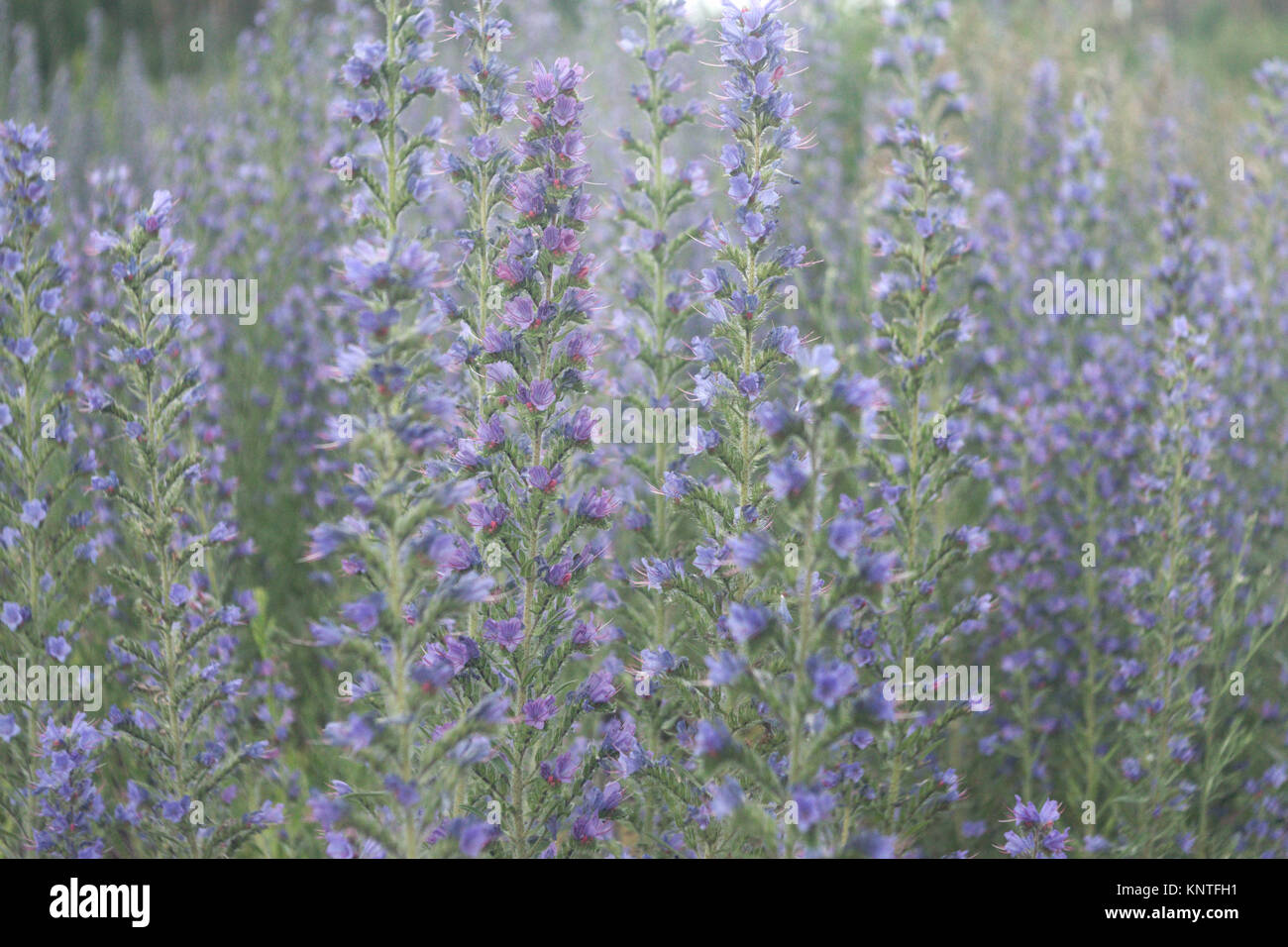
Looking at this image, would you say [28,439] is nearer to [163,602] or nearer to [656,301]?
[163,602]

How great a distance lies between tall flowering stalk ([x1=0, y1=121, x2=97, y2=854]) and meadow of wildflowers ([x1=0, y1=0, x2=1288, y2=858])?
0.06 ft

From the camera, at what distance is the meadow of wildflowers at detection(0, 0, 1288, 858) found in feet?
8.30

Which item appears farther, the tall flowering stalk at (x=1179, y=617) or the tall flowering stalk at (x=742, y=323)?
the tall flowering stalk at (x=1179, y=617)

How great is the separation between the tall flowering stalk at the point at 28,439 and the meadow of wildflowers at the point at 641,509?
18 millimetres

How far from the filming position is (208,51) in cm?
1070

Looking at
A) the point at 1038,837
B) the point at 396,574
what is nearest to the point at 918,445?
the point at 1038,837

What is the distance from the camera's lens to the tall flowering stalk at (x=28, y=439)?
358 cm

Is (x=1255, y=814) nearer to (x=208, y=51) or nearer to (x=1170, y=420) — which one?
(x=1170, y=420)

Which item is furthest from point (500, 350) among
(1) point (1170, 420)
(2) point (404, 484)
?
(1) point (1170, 420)

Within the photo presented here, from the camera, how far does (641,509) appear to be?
3828 millimetres

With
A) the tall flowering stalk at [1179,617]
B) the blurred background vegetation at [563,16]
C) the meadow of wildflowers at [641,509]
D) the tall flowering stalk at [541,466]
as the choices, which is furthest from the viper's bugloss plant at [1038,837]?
the blurred background vegetation at [563,16]

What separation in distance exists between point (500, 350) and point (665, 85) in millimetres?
1451

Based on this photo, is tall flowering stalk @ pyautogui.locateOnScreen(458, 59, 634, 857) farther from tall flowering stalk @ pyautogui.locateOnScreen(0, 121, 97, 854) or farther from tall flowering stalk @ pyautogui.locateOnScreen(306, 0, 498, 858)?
tall flowering stalk @ pyautogui.locateOnScreen(0, 121, 97, 854)

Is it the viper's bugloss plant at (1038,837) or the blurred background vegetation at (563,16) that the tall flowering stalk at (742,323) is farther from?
the blurred background vegetation at (563,16)
